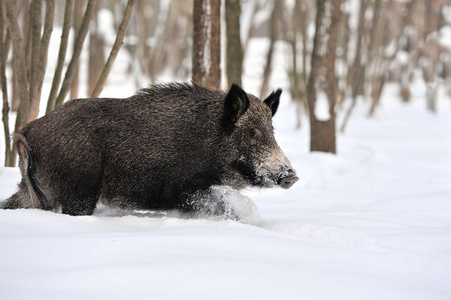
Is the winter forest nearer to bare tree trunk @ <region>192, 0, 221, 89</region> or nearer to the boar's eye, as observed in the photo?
bare tree trunk @ <region>192, 0, 221, 89</region>

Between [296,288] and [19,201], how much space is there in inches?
101

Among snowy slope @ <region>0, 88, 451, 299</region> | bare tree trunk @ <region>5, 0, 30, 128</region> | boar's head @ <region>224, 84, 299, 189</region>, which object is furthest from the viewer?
bare tree trunk @ <region>5, 0, 30, 128</region>

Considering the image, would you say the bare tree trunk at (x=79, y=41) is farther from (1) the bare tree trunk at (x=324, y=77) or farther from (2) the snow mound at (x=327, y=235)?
(1) the bare tree trunk at (x=324, y=77)

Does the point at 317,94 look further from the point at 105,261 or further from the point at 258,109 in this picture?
the point at 105,261

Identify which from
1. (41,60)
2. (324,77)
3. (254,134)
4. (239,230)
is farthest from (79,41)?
(324,77)

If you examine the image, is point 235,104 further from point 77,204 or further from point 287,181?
point 77,204

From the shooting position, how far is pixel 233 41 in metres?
8.66

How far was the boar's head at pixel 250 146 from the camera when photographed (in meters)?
3.98

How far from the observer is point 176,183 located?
13.0 feet

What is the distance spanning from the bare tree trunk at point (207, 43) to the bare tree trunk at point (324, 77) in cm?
285

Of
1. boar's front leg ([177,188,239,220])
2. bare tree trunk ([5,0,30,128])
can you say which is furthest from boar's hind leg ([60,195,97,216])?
bare tree trunk ([5,0,30,128])

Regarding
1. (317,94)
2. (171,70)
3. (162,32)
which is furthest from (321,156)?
(171,70)

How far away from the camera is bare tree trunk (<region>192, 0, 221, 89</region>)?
6.39 metres

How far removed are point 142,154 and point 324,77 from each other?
18.4 ft
